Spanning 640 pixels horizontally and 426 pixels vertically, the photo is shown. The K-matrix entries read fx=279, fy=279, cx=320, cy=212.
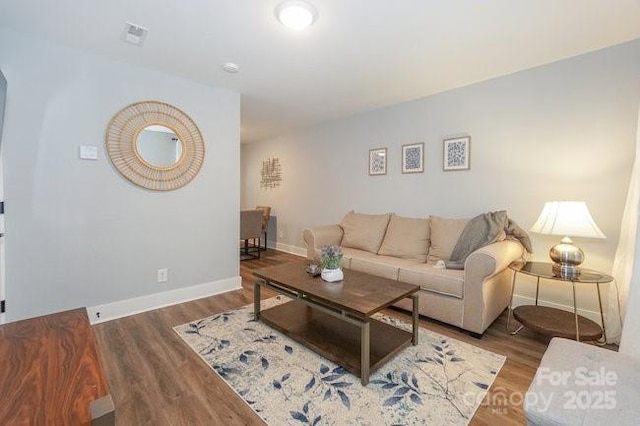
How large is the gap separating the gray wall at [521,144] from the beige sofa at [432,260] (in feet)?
1.27

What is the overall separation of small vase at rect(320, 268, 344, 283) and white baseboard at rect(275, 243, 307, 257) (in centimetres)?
279

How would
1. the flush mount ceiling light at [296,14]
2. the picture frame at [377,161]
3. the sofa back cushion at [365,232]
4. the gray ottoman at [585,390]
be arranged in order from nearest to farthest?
the gray ottoman at [585,390], the flush mount ceiling light at [296,14], the sofa back cushion at [365,232], the picture frame at [377,161]

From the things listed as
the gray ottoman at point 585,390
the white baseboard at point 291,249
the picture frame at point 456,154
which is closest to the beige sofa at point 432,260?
the picture frame at point 456,154

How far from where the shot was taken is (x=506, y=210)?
2.78 m

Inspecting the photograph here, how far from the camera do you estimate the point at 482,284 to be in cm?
214

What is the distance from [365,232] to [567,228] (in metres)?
1.87

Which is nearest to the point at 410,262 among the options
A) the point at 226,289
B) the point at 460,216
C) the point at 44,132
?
the point at 460,216

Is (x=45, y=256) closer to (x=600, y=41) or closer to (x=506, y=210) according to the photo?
(x=506, y=210)

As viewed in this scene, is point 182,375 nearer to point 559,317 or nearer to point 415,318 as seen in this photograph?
point 415,318

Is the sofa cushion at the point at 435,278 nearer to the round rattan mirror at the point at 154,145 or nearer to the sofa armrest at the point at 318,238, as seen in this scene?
the sofa armrest at the point at 318,238

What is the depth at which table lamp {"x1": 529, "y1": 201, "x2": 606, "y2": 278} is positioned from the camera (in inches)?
78.4

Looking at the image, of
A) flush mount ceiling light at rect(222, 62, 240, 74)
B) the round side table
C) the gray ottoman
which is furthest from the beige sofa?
flush mount ceiling light at rect(222, 62, 240, 74)

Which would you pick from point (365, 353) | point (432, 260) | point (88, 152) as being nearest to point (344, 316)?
point (365, 353)

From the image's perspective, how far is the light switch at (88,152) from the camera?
7.63 feet
